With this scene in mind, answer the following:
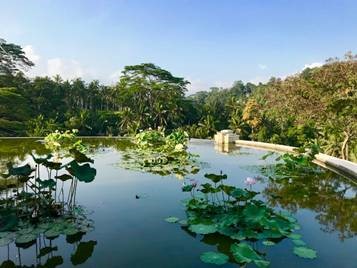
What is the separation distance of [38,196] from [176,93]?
82.0 ft

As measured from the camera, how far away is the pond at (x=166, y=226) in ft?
12.1

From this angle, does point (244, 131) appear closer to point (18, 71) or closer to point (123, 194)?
point (18, 71)

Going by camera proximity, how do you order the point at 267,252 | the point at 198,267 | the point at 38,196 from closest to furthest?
the point at 198,267 → the point at 267,252 → the point at 38,196

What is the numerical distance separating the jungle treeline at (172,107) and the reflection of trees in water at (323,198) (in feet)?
10.9

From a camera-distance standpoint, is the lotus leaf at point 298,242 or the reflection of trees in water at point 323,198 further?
the reflection of trees in water at point 323,198

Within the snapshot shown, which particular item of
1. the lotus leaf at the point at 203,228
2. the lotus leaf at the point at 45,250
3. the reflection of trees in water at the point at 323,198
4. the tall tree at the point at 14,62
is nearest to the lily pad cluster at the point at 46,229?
the lotus leaf at the point at 45,250

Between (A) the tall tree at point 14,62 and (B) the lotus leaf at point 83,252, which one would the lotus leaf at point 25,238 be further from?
(A) the tall tree at point 14,62

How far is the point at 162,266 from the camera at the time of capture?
3.52 m

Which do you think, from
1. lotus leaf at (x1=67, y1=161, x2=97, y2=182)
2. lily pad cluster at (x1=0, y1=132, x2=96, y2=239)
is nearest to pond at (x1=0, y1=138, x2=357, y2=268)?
lily pad cluster at (x1=0, y1=132, x2=96, y2=239)

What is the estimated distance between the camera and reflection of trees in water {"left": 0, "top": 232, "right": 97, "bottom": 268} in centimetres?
356

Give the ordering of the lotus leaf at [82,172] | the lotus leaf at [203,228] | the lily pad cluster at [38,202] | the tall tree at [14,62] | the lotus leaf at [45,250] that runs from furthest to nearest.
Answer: the tall tree at [14,62] → the lotus leaf at [82,172] → the lily pad cluster at [38,202] → the lotus leaf at [203,228] → the lotus leaf at [45,250]

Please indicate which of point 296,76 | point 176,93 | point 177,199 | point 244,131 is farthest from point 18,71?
point 177,199

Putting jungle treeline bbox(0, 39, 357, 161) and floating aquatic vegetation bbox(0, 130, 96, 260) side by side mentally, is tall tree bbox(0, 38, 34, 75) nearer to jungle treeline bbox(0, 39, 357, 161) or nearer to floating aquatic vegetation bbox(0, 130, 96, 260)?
Answer: jungle treeline bbox(0, 39, 357, 161)

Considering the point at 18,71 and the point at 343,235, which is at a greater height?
the point at 18,71
